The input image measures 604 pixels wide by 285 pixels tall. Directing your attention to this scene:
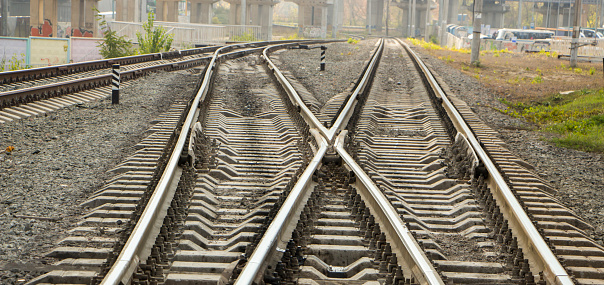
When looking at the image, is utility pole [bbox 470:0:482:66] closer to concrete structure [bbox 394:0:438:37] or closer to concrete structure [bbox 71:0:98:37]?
concrete structure [bbox 71:0:98:37]

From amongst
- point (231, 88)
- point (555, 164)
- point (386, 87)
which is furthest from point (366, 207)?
point (386, 87)

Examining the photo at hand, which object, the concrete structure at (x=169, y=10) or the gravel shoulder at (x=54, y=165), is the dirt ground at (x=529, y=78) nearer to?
the gravel shoulder at (x=54, y=165)

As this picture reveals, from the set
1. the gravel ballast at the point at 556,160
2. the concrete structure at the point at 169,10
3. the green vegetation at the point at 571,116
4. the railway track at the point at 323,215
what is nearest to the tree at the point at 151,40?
the gravel ballast at the point at 556,160

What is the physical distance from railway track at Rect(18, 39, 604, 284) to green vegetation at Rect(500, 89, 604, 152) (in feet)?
4.81

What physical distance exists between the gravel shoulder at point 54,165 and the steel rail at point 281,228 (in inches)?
60.1

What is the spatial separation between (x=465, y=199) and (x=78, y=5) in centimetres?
4716

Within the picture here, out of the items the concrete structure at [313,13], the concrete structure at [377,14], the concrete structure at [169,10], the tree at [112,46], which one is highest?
the concrete structure at [377,14]

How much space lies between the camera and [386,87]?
16.8 m

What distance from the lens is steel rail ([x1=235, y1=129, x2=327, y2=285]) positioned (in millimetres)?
4096

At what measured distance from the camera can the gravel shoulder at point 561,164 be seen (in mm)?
6836

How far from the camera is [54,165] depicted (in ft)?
25.6

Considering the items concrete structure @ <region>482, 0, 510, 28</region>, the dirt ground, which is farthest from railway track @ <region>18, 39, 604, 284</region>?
concrete structure @ <region>482, 0, 510, 28</region>

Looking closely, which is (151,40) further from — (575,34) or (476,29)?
(575,34)

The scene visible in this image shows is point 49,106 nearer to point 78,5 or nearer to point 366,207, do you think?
point 366,207
